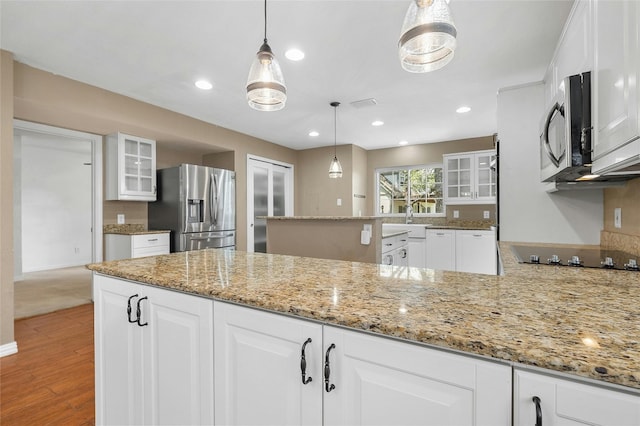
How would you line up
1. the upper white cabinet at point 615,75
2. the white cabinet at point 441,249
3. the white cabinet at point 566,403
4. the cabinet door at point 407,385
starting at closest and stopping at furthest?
the white cabinet at point 566,403 → the cabinet door at point 407,385 → the upper white cabinet at point 615,75 → the white cabinet at point 441,249

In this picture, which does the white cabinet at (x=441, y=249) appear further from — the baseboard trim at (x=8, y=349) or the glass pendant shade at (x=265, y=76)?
the baseboard trim at (x=8, y=349)

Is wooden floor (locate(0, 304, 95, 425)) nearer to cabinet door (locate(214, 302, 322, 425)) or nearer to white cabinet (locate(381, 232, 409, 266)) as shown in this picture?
cabinet door (locate(214, 302, 322, 425))

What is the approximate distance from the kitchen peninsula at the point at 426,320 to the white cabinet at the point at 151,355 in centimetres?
2

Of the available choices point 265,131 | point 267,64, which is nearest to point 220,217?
point 265,131

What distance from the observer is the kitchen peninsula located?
560mm

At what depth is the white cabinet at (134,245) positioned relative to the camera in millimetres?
3656

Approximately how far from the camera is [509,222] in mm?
2598

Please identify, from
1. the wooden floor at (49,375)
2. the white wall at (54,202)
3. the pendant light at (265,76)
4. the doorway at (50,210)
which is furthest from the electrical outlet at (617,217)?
the white wall at (54,202)

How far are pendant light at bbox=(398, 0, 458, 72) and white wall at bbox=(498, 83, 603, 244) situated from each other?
173 cm

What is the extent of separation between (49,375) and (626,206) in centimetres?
393

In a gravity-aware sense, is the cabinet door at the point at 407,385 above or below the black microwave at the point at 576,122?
below

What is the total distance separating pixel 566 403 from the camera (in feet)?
1.73

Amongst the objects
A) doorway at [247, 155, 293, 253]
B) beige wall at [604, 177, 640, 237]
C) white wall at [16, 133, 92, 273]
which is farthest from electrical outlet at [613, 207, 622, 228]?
white wall at [16, 133, 92, 273]

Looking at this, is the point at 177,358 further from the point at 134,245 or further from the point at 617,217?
the point at 134,245
